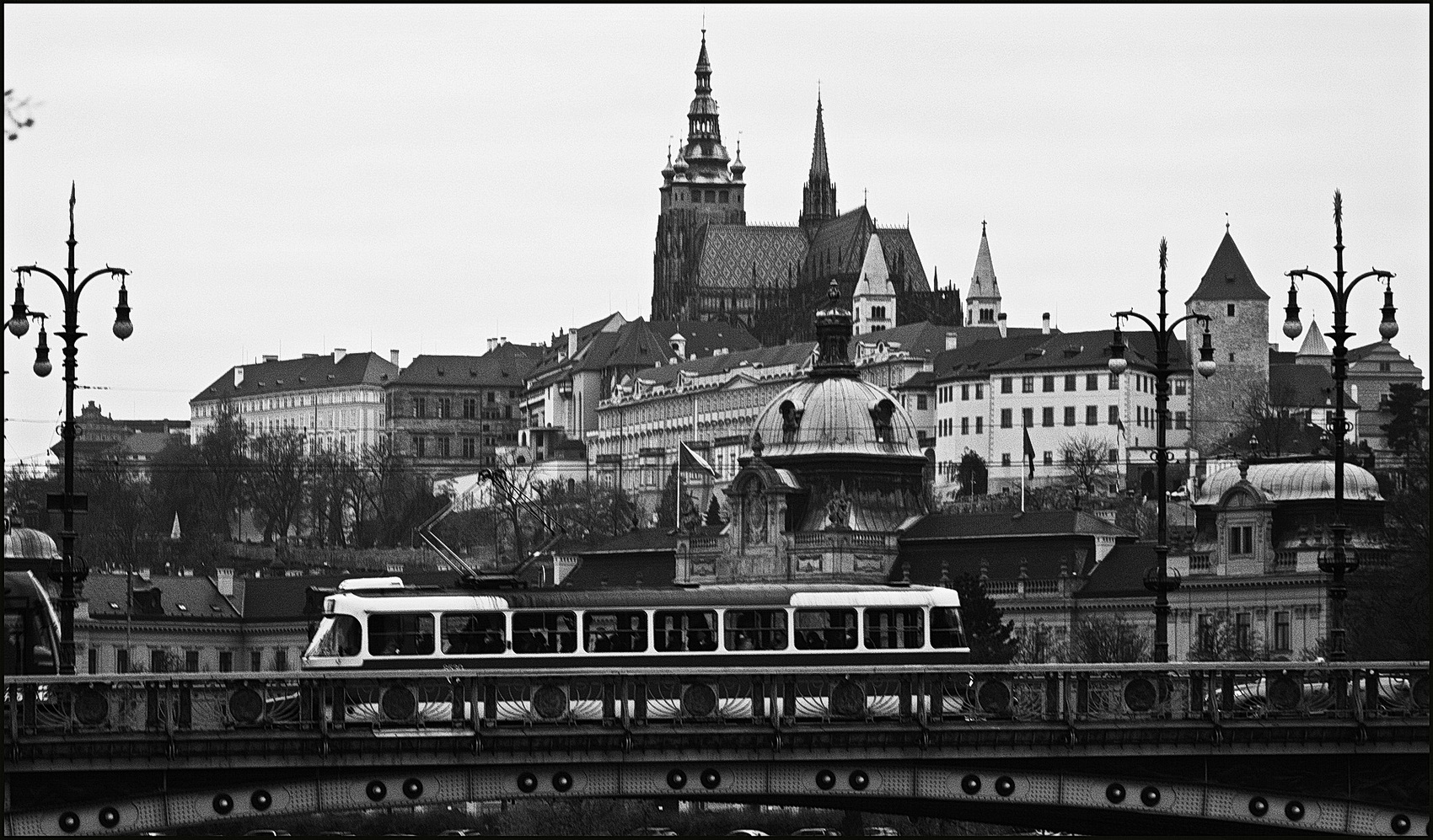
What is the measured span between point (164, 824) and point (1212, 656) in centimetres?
9207

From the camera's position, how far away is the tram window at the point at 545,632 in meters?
81.4

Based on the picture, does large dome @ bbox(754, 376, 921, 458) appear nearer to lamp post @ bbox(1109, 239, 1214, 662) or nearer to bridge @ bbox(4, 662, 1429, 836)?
lamp post @ bbox(1109, 239, 1214, 662)

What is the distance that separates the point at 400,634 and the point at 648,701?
26.2ft

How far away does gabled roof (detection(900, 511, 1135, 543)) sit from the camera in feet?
603

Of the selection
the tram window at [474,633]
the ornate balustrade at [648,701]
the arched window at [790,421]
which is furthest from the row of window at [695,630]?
the arched window at [790,421]

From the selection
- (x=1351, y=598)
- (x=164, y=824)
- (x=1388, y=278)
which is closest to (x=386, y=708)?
(x=164, y=824)

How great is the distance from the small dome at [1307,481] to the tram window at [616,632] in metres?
85.6

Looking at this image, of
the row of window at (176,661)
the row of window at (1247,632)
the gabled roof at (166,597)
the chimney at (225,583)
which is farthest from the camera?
the chimney at (225,583)

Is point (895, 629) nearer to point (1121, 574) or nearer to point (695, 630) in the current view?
point (695, 630)

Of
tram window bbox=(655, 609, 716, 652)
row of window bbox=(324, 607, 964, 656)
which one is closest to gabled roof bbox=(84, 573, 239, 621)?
row of window bbox=(324, 607, 964, 656)

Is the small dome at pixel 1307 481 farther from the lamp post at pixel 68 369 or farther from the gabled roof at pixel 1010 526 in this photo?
the lamp post at pixel 68 369

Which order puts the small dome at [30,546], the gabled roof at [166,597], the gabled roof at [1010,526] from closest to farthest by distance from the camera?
the small dome at [30,546]
the gabled roof at [166,597]
the gabled roof at [1010,526]

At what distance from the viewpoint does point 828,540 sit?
188 m

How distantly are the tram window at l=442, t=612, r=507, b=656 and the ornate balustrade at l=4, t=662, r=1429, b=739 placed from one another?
559 cm
